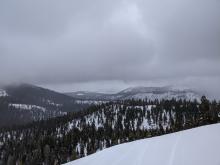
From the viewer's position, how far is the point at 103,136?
157m

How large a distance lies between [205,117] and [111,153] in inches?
1642

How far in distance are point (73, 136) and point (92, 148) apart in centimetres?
2283

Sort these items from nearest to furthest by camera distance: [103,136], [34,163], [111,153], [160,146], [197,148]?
[197,148] → [160,146] → [111,153] → [34,163] → [103,136]

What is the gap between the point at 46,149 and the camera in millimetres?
130875

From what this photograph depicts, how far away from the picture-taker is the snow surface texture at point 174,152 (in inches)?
687

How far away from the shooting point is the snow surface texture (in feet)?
57.2

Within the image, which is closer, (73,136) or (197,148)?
(197,148)

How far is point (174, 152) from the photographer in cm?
1967

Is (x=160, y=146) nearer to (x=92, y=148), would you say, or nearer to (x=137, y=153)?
(x=137, y=153)

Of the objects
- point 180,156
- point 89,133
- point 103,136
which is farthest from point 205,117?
point 89,133

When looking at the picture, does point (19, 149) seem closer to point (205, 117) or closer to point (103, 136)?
point (103, 136)

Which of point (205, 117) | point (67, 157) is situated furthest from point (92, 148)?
point (205, 117)

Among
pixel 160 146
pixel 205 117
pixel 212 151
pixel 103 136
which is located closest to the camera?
pixel 212 151

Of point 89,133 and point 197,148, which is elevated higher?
point 197,148
